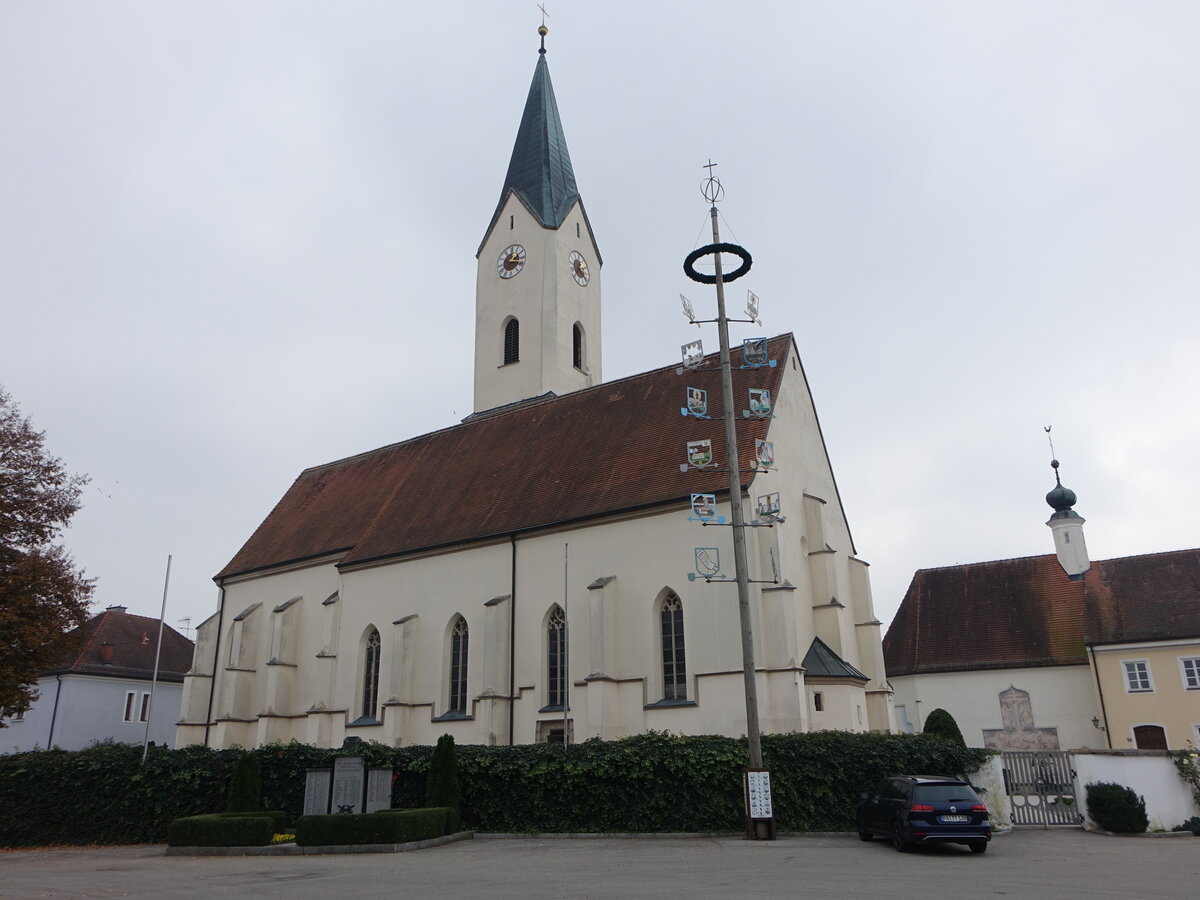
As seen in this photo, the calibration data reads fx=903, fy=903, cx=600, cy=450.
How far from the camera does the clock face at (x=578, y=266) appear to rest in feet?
124

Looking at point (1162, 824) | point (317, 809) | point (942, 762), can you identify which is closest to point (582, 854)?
point (317, 809)

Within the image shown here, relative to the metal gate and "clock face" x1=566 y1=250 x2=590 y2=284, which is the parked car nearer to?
the metal gate

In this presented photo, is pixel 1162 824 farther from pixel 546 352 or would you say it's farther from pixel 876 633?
pixel 546 352

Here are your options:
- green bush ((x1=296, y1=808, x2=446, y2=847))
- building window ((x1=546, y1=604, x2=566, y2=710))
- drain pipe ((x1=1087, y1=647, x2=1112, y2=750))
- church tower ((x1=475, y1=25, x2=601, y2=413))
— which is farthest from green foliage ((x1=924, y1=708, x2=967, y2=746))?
green bush ((x1=296, y1=808, x2=446, y2=847))

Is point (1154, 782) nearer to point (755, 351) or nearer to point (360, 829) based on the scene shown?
point (755, 351)

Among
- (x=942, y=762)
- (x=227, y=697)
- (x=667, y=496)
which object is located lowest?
(x=942, y=762)

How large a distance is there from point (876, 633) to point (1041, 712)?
520 inches

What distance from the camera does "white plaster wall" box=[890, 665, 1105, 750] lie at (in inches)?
1302

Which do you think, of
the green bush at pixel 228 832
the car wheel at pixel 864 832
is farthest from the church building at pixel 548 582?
the green bush at pixel 228 832

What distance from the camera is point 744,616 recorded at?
17.1 m

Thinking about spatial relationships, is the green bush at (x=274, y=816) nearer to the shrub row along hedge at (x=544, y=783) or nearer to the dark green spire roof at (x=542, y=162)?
the shrub row along hedge at (x=544, y=783)

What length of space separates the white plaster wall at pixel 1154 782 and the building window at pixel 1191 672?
14.8m

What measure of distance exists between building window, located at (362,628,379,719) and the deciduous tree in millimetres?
8065

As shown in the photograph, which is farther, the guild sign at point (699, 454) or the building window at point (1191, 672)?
the building window at point (1191, 672)
